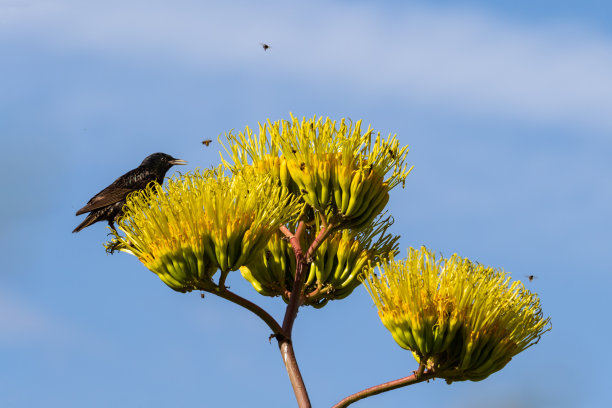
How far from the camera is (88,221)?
1278 cm

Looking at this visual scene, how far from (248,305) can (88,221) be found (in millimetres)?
5596

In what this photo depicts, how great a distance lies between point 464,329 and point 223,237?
2325 millimetres

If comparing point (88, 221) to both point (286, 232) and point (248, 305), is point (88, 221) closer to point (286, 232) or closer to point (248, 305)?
point (286, 232)

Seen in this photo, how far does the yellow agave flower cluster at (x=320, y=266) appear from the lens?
867cm

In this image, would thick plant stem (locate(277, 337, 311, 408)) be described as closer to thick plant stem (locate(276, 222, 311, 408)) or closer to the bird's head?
thick plant stem (locate(276, 222, 311, 408))

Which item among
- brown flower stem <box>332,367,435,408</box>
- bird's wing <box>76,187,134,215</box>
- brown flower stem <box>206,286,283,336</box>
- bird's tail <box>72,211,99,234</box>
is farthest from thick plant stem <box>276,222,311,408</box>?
bird's tail <box>72,211,99,234</box>

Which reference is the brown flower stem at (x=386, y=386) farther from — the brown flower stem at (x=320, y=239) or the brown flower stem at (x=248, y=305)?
the brown flower stem at (x=320, y=239)

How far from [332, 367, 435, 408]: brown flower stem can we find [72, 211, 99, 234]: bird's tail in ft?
19.8

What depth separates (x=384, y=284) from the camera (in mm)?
7918

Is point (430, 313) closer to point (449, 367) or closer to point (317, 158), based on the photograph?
point (449, 367)

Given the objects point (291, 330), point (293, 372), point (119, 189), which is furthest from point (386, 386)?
point (119, 189)

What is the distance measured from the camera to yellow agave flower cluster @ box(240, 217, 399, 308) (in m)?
8.67

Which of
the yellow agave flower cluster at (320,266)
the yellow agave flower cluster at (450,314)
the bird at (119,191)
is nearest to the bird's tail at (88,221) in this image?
the bird at (119,191)

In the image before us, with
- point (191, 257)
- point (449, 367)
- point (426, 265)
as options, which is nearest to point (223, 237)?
point (191, 257)
